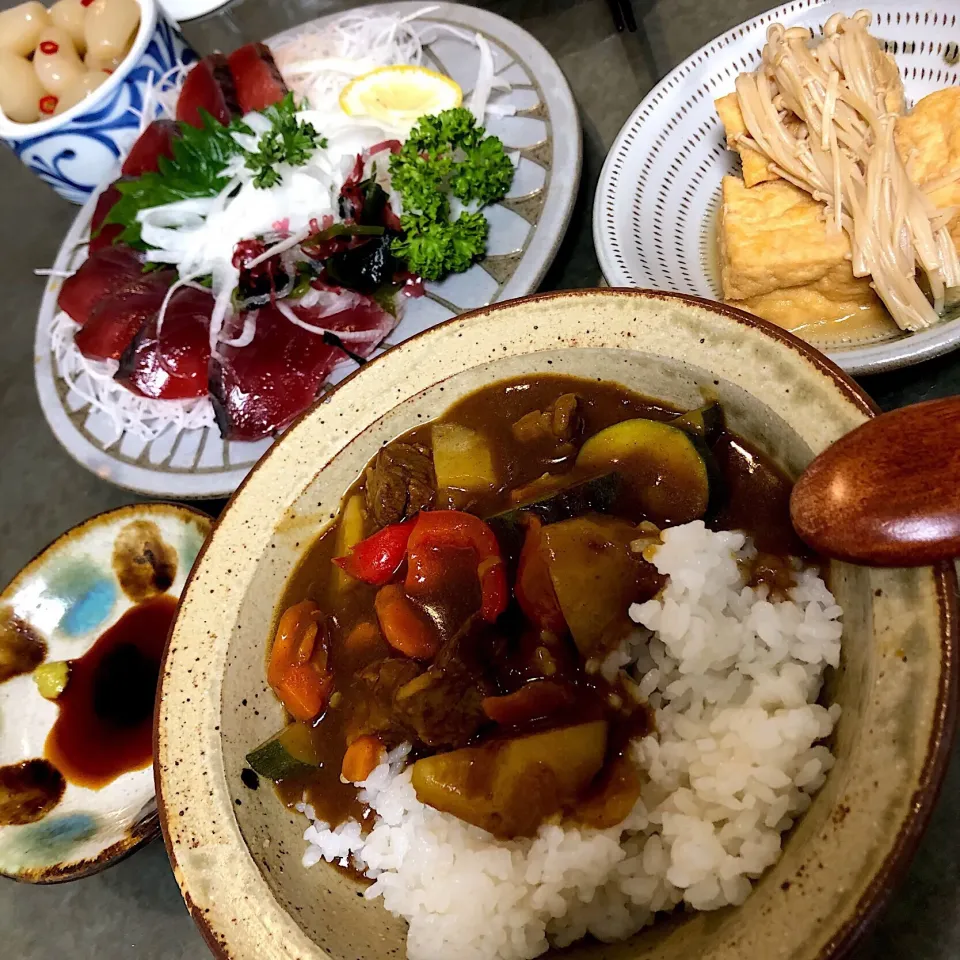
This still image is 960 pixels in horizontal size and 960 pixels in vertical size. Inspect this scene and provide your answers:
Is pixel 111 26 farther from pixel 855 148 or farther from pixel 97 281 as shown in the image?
pixel 855 148

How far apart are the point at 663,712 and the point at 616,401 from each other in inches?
26.9

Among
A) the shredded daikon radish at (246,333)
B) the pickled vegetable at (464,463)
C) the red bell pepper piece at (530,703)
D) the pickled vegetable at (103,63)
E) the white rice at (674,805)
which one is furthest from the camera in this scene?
the pickled vegetable at (103,63)

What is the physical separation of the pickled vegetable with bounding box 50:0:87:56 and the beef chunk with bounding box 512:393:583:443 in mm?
3431

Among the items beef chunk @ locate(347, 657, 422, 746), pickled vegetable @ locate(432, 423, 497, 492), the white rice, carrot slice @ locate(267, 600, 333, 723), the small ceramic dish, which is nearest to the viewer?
the white rice

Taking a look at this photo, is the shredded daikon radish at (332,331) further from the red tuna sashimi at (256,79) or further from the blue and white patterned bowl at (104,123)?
the blue and white patterned bowl at (104,123)

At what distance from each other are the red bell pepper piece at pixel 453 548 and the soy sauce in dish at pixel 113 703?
51.7 inches

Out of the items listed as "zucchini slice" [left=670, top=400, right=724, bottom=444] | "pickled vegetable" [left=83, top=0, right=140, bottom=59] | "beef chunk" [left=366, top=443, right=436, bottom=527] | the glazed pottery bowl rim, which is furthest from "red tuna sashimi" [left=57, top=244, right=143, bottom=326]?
"zucchini slice" [left=670, top=400, right=724, bottom=444]

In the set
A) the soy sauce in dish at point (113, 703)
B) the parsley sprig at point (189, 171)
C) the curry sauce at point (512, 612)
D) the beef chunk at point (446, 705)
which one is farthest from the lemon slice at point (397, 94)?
the beef chunk at point (446, 705)

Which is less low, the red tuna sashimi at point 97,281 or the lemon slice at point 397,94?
the lemon slice at point 397,94

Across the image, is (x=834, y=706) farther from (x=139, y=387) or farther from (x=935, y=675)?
(x=139, y=387)

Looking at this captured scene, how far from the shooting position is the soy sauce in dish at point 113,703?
8.39 ft

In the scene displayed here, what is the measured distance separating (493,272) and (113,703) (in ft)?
6.52

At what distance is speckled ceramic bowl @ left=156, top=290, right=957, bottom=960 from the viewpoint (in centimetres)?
112

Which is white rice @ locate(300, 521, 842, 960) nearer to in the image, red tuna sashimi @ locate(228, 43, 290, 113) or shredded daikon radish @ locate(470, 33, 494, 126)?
shredded daikon radish @ locate(470, 33, 494, 126)
